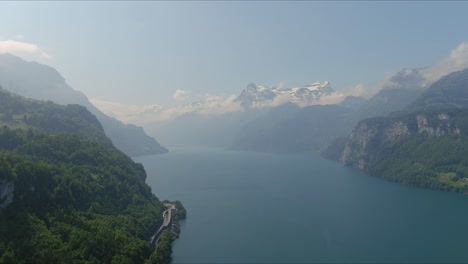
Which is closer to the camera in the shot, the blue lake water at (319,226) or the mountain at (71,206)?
the mountain at (71,206)

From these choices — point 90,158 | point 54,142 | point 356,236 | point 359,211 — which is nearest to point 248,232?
point 356,236

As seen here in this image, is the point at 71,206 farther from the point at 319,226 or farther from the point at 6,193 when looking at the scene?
the point at 319,226

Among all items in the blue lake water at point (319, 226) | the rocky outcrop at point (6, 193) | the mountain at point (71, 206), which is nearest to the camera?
the mountain at point (71, 206)

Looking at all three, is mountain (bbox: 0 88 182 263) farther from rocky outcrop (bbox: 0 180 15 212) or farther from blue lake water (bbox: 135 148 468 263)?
blue lake water (bbox: 135 148 468 263)

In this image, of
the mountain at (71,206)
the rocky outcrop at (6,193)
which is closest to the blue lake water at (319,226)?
the mountain at (71,206)

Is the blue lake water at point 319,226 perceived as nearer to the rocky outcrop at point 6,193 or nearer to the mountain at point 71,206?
the mountain at point 71,206

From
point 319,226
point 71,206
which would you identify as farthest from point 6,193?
point 319,226

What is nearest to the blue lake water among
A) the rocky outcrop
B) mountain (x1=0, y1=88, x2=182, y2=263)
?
mountain (x1=0, y1=88, x2=182, y2=263)

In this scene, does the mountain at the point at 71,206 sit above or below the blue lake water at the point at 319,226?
above

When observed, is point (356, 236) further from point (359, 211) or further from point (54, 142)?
point (54, 142)
